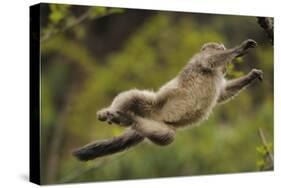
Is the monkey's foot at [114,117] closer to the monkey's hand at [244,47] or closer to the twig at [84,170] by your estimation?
the twig at [84,170]

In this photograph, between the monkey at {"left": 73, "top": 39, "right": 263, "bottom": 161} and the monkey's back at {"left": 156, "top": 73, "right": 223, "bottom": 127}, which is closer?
the monkey at {"left": 73, "top": 39, "right": 263, "bottom": 161}

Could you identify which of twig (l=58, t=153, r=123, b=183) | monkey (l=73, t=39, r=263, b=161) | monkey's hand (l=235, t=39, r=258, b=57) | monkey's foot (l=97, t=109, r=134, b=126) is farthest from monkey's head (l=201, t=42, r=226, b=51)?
twig (l=58, t=153, r=123, b=183)

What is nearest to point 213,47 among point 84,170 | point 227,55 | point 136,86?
point 227,55

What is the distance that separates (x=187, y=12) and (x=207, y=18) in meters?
0.23

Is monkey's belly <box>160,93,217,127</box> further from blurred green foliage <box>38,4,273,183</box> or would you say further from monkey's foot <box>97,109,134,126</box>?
monkey's foot <box>97,109,134,126</box>

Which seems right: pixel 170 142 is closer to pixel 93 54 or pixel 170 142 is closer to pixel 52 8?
pixel 93 54

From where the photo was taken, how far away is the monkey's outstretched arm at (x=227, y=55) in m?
6.58

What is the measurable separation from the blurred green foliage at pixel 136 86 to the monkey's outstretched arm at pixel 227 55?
110 mm

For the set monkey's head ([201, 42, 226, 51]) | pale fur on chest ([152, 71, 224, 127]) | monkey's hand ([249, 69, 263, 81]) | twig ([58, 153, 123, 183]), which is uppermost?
monkey's head ([201, 42, 226, 51])

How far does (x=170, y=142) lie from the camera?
21.6ft

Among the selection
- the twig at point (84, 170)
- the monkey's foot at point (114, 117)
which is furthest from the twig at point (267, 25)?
the twig at point (84, 170)

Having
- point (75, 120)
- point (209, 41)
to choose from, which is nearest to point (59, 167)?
Answer: point (75, 120)

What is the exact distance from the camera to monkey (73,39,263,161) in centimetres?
630

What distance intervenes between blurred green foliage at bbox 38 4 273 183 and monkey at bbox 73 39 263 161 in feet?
0.28
